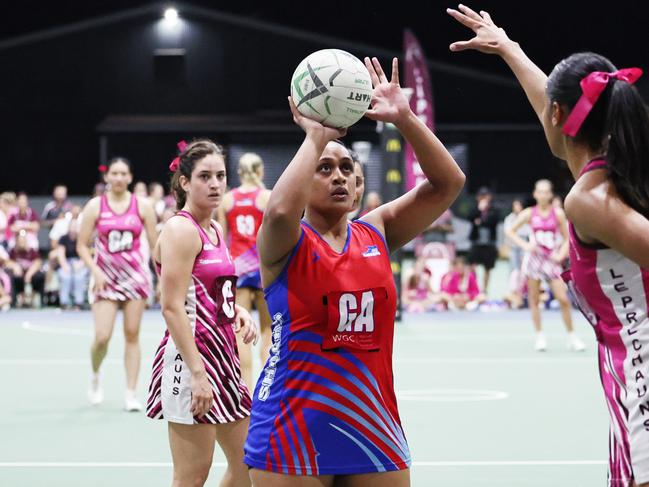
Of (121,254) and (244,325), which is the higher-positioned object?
(121,254)

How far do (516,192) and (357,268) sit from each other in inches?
1312

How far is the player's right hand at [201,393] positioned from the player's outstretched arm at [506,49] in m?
1.67

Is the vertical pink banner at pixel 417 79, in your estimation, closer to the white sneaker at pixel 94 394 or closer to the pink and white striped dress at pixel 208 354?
the white sneaker at pixel 94 394

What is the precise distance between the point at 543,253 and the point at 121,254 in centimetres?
568

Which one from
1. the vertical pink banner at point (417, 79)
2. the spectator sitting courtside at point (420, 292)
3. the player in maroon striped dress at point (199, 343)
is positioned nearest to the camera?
the player in maroon striped dress at point (199, 343)

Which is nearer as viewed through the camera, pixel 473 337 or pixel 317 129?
pixel 317 129

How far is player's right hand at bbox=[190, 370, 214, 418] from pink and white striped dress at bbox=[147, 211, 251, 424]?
0.21 m

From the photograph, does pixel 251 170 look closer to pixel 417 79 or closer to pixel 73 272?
pixel 73 272

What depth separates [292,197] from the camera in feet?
10.5

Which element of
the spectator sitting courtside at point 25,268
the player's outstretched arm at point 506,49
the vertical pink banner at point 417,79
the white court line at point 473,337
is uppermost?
the vertical pink banner at point 417,79

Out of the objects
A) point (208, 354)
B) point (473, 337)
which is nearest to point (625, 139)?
point (208, 354)

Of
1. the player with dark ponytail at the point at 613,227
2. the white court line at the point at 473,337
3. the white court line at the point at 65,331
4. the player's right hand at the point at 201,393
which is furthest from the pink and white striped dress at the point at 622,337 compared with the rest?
the white court line at the point at 65,331

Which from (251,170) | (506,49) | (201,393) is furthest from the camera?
(251,170)

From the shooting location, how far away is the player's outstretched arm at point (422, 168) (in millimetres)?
3504
